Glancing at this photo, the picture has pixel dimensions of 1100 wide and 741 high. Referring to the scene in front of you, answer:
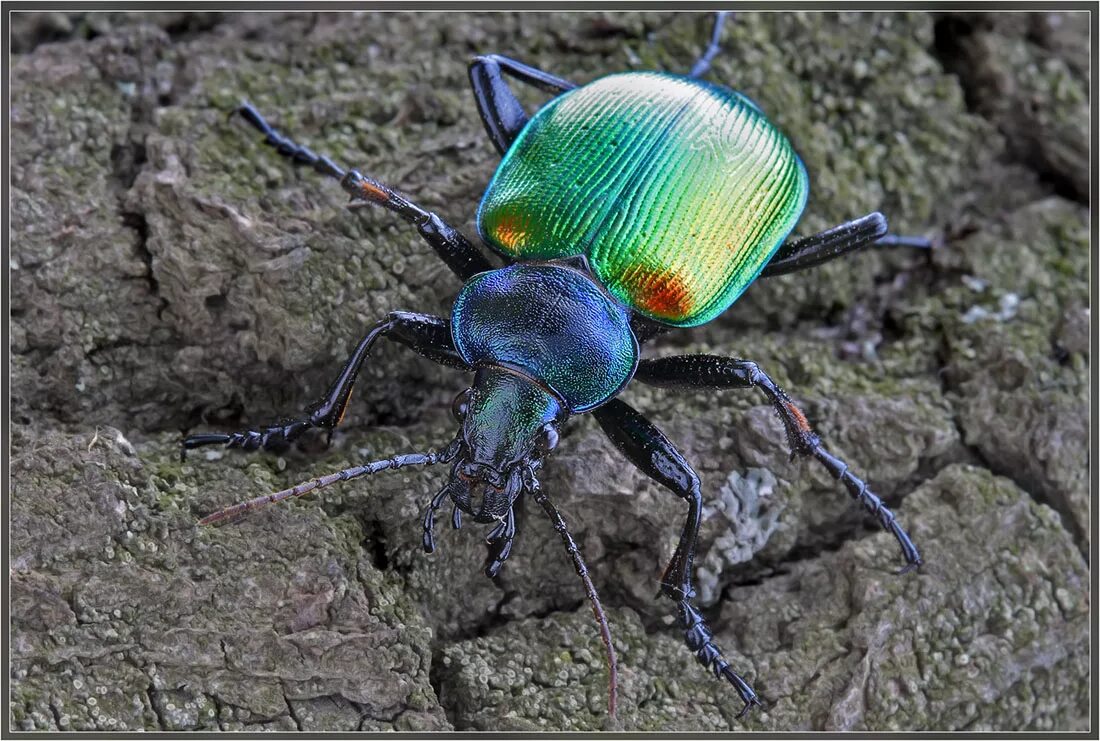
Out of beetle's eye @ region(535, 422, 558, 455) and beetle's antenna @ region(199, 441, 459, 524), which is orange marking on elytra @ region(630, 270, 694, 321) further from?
beetle's antenna @ region(199, 441, 459, 524)

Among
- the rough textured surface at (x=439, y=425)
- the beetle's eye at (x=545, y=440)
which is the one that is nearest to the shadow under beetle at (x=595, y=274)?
the beetle's eye at (x=545, y=440)

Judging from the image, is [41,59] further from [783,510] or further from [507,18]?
[783,510]

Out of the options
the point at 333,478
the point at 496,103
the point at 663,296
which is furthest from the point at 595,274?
the point at 333,478

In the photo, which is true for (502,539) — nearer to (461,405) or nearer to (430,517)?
(430,517)

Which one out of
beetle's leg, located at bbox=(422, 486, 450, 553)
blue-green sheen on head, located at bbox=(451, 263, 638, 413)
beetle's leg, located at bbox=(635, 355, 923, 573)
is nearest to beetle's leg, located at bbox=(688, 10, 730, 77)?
blue-green sheen on head, located at bbox=(451, 263, 638, 413)

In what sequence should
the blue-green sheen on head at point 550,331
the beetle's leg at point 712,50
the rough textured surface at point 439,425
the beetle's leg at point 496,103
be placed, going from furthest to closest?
1. the beetle's leg at point 712,50
2. the beetle's leg at point 496,103
3. the blue-green sheen on head at point 550,331
4. the rough textured surface at point 439,425

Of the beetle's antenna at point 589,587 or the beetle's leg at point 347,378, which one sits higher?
the beetle's leg at point 347,378

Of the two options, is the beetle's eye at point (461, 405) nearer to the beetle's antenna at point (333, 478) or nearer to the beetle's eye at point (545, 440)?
the beetle's antenna at point (333, 478)
